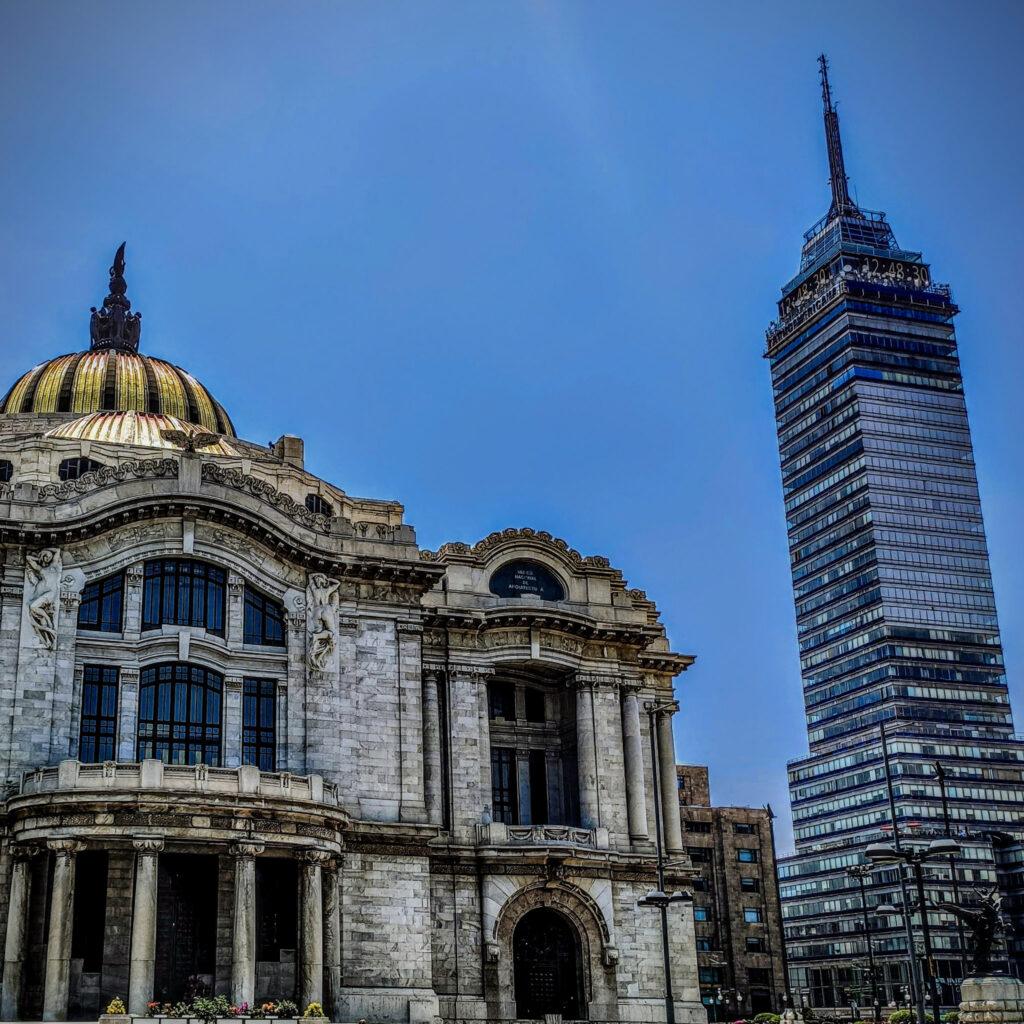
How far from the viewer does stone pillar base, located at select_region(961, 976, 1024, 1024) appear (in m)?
38.2

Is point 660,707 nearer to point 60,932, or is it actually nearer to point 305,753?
point 305,753

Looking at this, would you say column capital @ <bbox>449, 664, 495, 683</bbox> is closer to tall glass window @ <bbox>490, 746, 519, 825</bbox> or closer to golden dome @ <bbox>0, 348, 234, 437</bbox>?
tall glass window @ <bbox>490, 746, 519, 825</bbox>

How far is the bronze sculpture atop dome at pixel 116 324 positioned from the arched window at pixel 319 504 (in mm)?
17965

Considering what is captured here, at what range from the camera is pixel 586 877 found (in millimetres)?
56719

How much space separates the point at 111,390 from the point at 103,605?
67.0ft

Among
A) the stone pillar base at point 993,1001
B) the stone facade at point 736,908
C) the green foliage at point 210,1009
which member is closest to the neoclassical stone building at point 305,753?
the green foliage at point 210,1009

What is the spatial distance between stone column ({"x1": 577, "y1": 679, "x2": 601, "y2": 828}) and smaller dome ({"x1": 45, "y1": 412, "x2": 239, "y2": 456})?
1926cm

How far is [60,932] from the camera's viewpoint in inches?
1724

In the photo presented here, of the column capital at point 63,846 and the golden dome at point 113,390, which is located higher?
the golden dome at point 113,390

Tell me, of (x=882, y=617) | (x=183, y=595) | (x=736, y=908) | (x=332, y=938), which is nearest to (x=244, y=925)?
(x=332, y=938)

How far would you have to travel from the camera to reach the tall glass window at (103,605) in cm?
5059

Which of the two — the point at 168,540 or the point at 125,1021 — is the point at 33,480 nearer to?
the point at 168,540

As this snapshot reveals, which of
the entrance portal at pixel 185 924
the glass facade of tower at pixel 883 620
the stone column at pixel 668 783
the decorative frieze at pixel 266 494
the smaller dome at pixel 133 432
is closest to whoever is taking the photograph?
the entrance portal at pixel 185 924

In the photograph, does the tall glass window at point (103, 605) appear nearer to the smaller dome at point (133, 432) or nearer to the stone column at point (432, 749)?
the smaller dome at point (133, 432)
